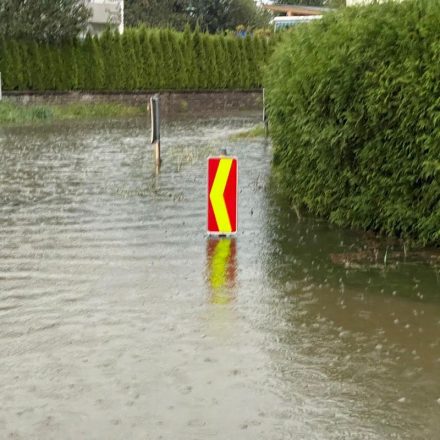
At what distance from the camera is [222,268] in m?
8.88

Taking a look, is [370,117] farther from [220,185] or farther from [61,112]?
[61,112]

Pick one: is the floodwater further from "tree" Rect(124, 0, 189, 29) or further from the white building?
"tree" Rect(124, 0, 189, 29)

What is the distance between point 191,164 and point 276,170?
16.0ft

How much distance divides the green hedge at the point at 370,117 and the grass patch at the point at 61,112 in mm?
21891

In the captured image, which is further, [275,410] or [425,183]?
[425,183]

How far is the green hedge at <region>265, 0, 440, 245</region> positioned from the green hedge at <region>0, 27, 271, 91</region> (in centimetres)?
2979

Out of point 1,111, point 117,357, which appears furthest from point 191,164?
point 1,111

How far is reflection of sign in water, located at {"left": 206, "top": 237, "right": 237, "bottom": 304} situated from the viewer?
26.1ft

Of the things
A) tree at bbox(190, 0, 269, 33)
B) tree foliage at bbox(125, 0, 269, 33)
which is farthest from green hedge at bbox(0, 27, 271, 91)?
tree at bbox(190, 0, 269, 33)

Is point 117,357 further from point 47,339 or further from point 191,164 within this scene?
point 191,164

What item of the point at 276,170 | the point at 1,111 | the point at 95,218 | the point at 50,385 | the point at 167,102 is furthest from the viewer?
the point at 167,102

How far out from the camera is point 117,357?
627cm

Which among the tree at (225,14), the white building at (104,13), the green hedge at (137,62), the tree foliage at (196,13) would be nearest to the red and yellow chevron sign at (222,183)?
the green hedge at (137,62)

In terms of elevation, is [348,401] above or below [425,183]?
below
